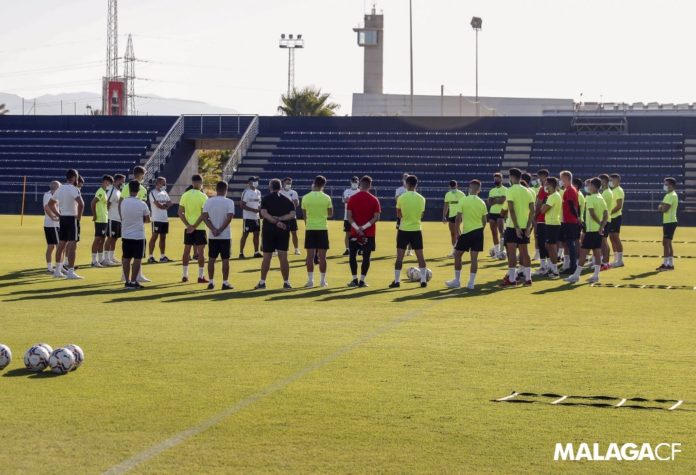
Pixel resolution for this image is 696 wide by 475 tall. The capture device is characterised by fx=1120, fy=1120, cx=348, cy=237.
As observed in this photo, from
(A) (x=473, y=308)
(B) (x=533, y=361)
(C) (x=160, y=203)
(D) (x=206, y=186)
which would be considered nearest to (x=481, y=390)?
(B) (x=533, y=361)

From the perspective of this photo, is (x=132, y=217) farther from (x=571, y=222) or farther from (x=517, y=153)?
(x=517, y=153)

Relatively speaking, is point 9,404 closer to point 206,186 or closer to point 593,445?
point 593,445

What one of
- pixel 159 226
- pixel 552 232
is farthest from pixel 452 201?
pixel 159 226

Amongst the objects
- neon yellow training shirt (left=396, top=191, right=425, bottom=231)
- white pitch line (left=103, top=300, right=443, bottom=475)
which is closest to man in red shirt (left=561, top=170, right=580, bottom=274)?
neon yellow training shirt (left=396, top=191, right=425, bottom=231)

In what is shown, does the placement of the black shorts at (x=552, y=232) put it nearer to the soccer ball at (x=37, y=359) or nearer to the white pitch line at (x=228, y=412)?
the white pitch line at (x=228, y=412)

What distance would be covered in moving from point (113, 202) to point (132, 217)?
4.74 m

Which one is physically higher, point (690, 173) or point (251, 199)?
point (690, 173)

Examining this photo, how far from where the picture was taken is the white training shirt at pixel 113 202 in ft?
77.8

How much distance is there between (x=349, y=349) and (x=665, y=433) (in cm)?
486

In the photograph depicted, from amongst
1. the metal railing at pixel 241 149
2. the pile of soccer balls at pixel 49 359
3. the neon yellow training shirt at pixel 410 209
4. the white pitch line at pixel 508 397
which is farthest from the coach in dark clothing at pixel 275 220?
the metal railing at pixel 241 149

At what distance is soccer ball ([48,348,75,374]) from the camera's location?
10875 mm

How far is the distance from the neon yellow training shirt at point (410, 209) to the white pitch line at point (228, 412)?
5.95 metres

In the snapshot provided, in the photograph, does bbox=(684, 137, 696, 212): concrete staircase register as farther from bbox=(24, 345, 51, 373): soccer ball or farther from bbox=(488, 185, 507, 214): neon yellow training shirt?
bbox=(24, 345, 51, 373): soccer ball

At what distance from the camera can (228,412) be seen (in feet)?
30.5
